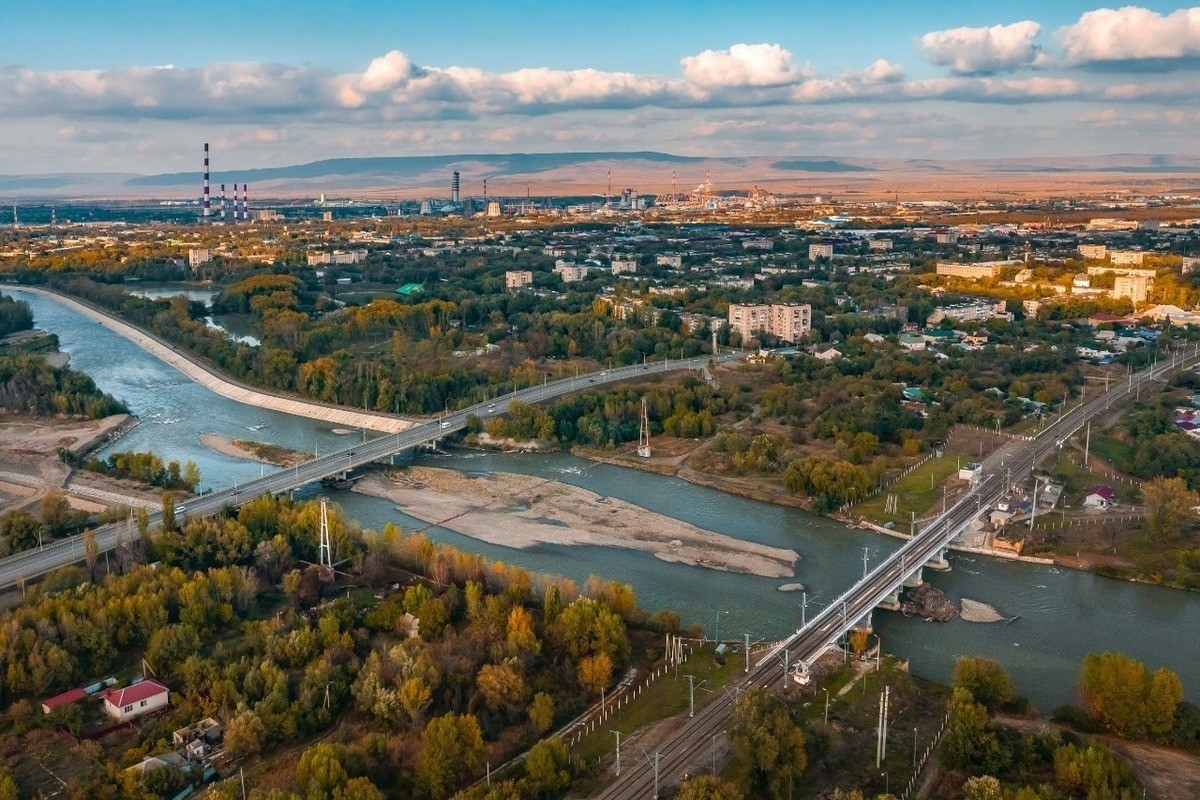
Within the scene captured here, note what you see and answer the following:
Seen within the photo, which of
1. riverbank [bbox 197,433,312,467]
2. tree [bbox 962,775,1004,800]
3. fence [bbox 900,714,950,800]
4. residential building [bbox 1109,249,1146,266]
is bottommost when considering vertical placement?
fence [bbox 900,714,950,800]

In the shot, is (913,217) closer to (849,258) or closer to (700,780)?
(849,258)

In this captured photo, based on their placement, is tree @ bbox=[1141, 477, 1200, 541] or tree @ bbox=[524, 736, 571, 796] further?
tree @ bbox=[1141, 477, 1200, 541]

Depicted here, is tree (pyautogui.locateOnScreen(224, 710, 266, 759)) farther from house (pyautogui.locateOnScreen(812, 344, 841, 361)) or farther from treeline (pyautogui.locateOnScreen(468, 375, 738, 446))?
house (pyautogui.locateOnScreen(812, 344, 841, 361))

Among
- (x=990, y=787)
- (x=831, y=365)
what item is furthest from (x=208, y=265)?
(x=990, y=787)

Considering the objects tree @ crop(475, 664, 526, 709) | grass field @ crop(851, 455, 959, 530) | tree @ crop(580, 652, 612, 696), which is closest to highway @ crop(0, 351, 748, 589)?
tree @ crop(475, 664, 526, 709)

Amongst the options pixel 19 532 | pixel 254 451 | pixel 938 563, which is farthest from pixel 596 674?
pixel 254 451

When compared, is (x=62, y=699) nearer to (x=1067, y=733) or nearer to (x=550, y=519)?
(x=550, y=519)

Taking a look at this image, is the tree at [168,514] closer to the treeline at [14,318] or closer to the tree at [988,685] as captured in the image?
the tree at [988,685]
